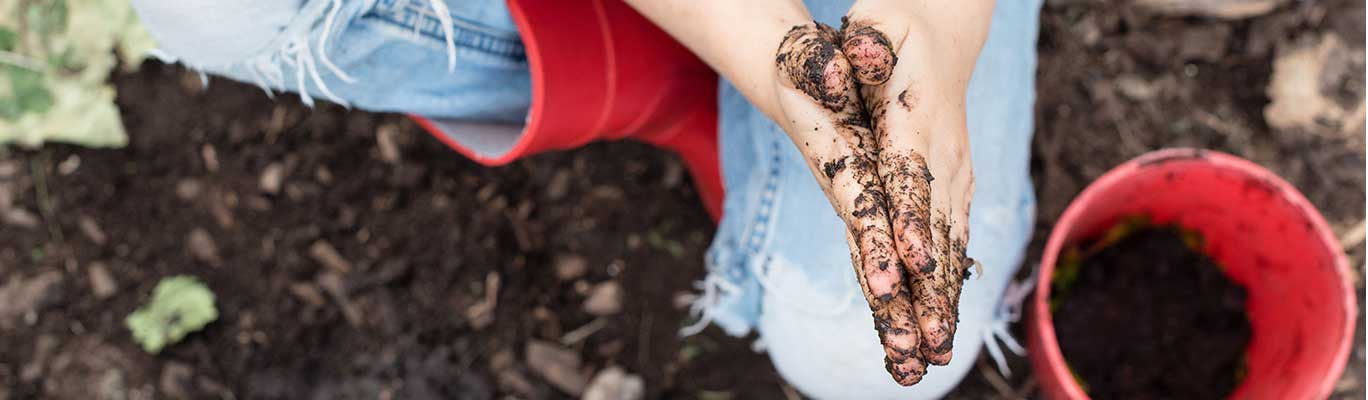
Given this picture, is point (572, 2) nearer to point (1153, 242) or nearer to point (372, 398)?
point (372, 398)

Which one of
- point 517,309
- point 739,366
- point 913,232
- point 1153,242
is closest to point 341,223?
point 517,309

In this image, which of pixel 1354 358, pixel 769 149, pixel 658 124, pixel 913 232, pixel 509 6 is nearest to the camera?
pixel 913 232

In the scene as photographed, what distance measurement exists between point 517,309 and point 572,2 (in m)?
0.68

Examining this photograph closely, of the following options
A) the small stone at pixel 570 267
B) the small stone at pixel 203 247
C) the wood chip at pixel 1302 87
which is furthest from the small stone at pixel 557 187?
the wood chip at pixel 1302 87

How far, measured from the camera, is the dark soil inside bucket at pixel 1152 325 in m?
1.41

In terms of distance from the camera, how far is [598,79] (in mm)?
1144

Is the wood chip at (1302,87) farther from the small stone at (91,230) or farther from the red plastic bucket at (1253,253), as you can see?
the small stone at (91,230)

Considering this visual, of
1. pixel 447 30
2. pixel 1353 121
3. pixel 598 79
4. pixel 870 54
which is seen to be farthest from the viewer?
pixel 1353 121

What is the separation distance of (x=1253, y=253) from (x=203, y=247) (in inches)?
66.8

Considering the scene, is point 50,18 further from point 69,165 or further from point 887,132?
point 887,132

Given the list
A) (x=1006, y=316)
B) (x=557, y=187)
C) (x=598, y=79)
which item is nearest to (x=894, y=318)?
(x=598, y=79)

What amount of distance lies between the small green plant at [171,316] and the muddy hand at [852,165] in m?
1.23

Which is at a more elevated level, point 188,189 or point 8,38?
point 8,38

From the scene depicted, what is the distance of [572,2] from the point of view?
106cm
